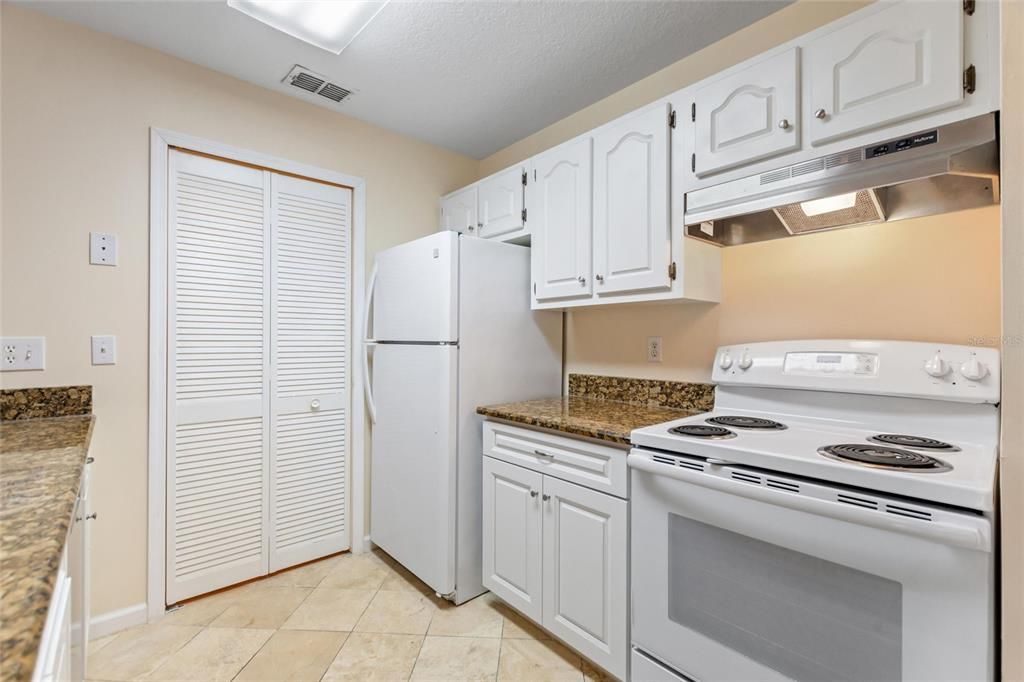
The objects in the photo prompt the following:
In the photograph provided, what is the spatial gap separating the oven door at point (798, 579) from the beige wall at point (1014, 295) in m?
0.22

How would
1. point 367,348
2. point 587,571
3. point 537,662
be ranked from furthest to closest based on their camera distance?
point 367,348, point 537,662, point 587,571

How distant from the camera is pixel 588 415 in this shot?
185cm

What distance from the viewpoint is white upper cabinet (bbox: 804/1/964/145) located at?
3.76 feet

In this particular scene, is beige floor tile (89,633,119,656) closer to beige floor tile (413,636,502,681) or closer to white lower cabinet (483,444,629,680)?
beige floor tile (413,636,502,681)

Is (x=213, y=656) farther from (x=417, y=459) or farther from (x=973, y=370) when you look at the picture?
(x=973, y=370)

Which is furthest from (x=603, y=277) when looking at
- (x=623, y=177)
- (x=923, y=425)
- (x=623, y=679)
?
(x=623, y=679)

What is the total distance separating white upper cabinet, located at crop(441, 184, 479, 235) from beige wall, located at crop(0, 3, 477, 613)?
1.11 m

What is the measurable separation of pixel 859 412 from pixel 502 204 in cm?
178

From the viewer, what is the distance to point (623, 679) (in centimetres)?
152

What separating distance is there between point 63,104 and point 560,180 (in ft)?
6.61

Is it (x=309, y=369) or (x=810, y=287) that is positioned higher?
(x=810, y=287)

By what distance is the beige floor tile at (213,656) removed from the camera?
1656 mm

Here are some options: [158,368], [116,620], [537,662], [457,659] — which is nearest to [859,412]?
[537,662]

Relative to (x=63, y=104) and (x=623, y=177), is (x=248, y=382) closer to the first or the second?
(x=63, y=104)
